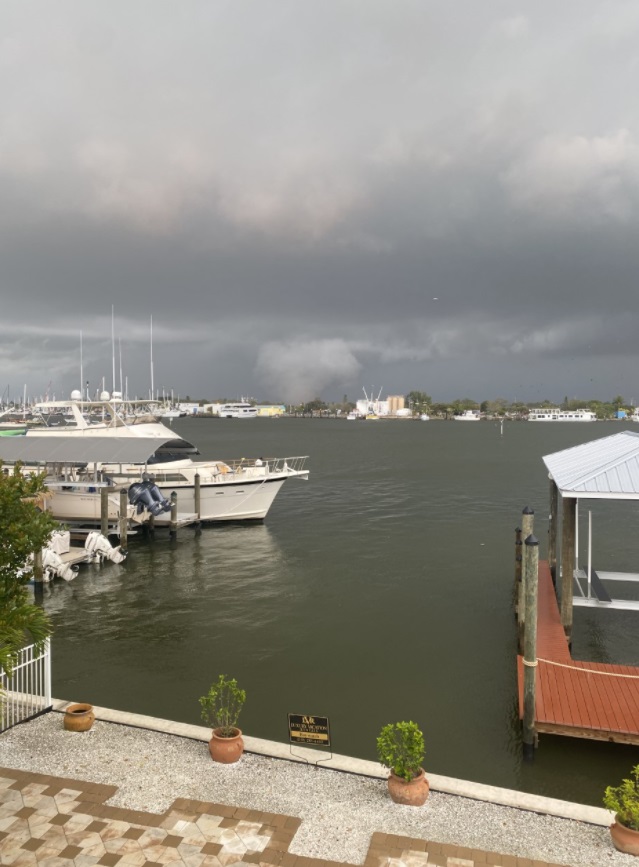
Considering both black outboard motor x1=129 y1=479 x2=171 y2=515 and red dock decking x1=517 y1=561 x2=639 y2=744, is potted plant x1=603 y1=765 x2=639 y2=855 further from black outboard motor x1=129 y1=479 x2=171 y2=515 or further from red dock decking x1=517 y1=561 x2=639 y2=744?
black outboard motor x1=129 y1=479 x2=171 y2=515

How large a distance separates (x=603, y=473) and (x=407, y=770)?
8817 millimetres

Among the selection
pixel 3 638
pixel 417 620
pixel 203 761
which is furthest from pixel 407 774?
pixel 417 620

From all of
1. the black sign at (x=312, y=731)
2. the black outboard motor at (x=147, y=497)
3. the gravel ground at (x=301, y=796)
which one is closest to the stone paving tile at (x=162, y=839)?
the gravel ground at (x=301, y=796)

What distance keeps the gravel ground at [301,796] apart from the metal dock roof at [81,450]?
21329mm

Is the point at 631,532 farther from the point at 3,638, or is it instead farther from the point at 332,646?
the point at 3,638

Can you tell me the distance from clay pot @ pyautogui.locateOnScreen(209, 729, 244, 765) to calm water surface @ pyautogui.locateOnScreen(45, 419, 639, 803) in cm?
379

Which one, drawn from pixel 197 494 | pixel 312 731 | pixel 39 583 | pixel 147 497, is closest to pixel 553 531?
pixel 312 731

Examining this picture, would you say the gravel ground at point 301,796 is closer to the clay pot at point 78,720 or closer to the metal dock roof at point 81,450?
the clay pot at point 78,720

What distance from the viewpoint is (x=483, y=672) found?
16.9 meters

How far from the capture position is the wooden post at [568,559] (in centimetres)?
1562

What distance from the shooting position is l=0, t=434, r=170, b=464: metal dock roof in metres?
31.4

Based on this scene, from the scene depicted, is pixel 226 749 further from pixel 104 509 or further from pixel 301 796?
pixel 104 509

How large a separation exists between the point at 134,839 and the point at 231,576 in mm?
19419

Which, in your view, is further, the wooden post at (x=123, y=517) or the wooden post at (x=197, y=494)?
the wooden post at (x=197, y=494)
